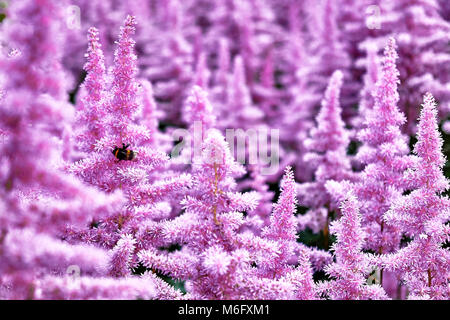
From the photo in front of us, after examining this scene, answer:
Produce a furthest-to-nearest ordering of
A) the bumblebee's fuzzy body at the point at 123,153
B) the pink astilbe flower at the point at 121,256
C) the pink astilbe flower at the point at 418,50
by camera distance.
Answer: the pink astilbe flower at the point at 418,50 → the bumblebee's fuzzy body at the point at 123,153 → the pink astilbe flower at the point at 121,256

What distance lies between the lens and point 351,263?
1.99 meters

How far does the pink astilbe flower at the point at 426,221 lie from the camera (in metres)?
2.00

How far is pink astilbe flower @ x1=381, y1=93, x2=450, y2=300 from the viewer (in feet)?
6.57

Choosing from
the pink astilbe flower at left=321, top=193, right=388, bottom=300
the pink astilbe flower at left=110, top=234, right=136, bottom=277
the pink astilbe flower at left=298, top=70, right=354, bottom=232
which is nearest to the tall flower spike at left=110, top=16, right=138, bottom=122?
the pink astilbe flower at left=110, top=234, right=136, bottom=277

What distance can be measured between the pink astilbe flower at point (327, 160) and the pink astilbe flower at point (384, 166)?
0.50 metres

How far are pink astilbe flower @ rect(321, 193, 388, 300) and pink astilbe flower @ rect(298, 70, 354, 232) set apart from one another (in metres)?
1.03

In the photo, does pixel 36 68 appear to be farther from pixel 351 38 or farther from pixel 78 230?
pixel 351 38

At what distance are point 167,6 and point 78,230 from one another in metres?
4.32

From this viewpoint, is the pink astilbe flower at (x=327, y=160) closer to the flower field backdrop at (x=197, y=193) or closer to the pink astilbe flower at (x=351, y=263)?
the flower field backdrop at (x=197, y=193)

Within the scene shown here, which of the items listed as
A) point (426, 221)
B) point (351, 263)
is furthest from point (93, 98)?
A: point (426, 221)

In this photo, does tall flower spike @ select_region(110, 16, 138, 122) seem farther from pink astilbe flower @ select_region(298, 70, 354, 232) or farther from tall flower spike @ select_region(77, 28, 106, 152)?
pink astilbe flower @ select_region(298, 70, 354, 232)

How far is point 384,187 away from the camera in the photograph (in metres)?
2.47

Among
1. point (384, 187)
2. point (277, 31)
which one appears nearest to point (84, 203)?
point (384, 187)

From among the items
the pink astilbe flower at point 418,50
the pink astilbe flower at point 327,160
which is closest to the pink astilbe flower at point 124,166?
the pink astilbe flower at point 327,160
